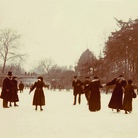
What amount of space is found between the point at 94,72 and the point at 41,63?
279 feet

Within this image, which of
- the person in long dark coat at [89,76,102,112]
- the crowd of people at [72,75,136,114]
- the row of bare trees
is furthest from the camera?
the row of bare trees

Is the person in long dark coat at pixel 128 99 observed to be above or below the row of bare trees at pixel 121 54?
A: below

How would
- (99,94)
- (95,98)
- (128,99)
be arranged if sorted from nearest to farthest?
(128,99), (95,98), (99,94)

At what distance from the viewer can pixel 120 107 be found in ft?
50.6

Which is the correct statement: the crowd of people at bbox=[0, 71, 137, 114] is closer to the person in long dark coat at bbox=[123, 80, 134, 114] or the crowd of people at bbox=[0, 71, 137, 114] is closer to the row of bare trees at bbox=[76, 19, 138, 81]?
the person in long dark coat at bbox=[123, 80, 134, 114]

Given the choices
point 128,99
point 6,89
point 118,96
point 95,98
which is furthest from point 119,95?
point 6,89

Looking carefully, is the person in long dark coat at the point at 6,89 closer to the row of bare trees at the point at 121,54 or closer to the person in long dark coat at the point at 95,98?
the person in long dark coat at the point at 95,98

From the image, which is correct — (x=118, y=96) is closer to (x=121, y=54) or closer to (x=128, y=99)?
(x=128, y=99)

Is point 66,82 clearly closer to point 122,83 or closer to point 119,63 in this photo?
point 119,63

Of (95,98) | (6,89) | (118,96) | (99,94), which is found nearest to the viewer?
(118,96)

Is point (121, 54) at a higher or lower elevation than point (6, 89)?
higher

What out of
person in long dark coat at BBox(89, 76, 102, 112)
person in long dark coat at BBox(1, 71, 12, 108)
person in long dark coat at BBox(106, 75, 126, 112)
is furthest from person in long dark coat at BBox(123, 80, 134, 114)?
person in long dark coat at BBox(1, 71, 12, 108)

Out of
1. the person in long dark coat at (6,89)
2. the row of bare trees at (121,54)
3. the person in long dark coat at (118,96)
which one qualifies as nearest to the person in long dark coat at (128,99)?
the person in long dark coat at (118,96)

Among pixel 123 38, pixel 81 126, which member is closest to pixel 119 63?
pixel 123 38
